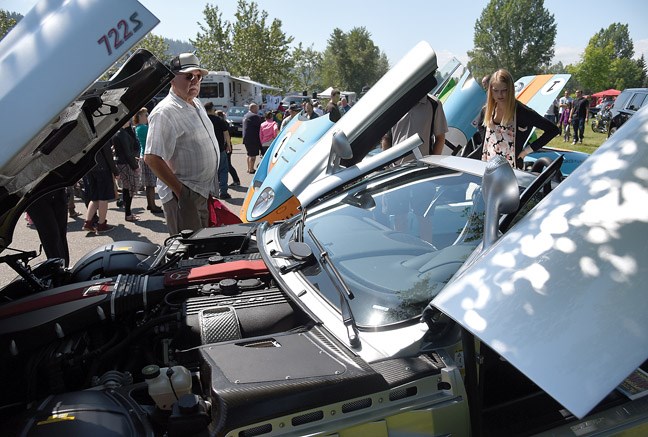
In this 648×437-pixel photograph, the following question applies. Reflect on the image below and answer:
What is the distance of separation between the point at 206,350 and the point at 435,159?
1.76 meters

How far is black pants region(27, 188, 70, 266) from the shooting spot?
457 cm

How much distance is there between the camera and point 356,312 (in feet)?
6.30

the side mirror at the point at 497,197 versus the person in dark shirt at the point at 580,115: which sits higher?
the side mirror at the point at 497,197

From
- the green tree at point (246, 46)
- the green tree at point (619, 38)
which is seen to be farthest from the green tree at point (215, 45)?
the green tree at point (619, 38)

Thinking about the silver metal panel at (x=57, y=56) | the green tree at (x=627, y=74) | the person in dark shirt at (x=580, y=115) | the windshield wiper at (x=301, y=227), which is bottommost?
the green tree at (x=627, y=74)

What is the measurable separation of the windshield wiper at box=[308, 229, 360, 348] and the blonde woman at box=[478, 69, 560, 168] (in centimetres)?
277

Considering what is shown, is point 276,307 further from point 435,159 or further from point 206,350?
point 435,159

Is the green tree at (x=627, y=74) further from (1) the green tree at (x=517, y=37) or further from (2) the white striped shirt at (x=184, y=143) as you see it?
(2) the white striped shirt at (x=184, y=143)

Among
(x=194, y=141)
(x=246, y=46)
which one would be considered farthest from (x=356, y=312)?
(x=246, y=46)

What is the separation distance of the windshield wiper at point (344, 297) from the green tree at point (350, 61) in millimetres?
75735

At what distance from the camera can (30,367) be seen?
204cm

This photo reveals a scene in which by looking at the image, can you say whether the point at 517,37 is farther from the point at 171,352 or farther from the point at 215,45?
the point at 171,352

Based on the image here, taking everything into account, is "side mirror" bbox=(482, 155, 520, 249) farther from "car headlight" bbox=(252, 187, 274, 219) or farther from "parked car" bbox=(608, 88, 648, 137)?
"parked car" bbox=(608, 88, 648, 137)

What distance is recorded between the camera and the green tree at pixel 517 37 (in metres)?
62.9
